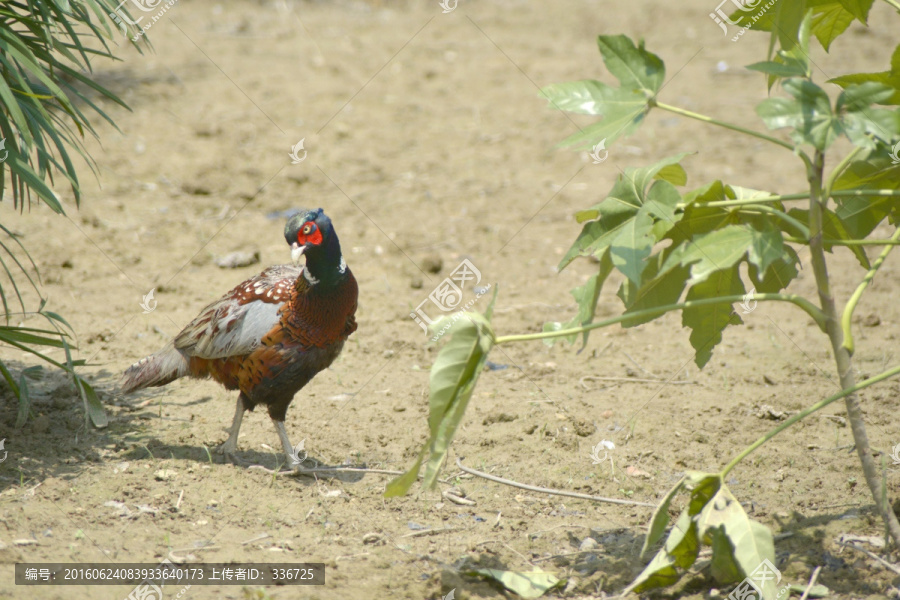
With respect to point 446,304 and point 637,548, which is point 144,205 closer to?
point 446,304

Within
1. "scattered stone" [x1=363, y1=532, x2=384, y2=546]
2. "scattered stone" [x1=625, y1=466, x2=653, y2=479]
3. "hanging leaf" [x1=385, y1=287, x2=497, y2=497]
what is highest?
"hanging leaf" [x1=385, y1=287, x2=497, y2=497]

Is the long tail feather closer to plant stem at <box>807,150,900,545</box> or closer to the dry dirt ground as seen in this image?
the dry dirt ground

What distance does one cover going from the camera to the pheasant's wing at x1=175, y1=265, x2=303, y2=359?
3.62 m

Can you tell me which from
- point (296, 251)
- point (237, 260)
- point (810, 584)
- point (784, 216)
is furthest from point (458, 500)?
point (237, 260)

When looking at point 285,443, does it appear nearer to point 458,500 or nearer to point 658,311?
Answer: point 458,500

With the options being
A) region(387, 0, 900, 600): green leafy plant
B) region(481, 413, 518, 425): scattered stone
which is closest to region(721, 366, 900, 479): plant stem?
region(387, 0, 900, 600): green leafy plant

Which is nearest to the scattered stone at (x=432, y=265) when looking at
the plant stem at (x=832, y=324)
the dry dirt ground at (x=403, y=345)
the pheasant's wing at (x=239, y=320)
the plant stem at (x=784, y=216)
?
the dry dirt ground at (x=403, y=345)

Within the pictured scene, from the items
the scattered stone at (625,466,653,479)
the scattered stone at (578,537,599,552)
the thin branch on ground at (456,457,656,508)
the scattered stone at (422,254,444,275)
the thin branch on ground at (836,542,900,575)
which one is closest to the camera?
the thin branch on ground at (836,542,900,575)

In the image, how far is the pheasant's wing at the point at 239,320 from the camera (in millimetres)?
3619

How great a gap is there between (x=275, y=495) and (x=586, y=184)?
430 centimetres

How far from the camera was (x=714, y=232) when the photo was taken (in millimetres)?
2217

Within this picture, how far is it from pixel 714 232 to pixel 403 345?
2.75 m
